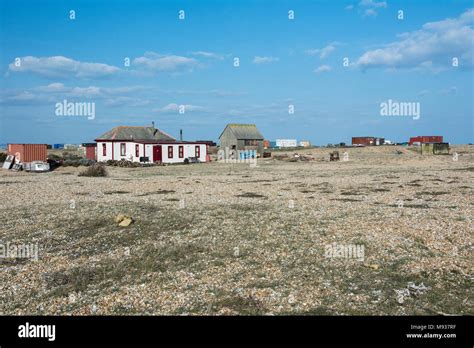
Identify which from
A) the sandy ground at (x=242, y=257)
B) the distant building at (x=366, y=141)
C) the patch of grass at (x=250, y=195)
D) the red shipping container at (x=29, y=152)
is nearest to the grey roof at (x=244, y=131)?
the red shipping container at (x=29, y=152)

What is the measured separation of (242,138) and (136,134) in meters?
23.0

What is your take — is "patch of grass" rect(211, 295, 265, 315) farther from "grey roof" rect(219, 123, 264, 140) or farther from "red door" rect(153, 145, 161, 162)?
"grey roof" rect(219, 123, 264, 140)

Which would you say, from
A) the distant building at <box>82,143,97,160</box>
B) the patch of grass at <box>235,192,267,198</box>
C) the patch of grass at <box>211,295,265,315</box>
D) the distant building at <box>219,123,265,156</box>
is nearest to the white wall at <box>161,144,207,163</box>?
the distant building at <box>219,123,265,156</box>

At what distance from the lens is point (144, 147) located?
59.6 metres

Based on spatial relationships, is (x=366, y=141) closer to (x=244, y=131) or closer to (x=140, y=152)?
(x=244, y=131)

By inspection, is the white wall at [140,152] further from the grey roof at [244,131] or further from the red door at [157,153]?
the grey roof at [244,131]

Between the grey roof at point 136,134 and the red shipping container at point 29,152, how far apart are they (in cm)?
1259

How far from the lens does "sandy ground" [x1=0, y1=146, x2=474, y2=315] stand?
10.0 m

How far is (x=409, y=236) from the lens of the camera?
48.3 feet

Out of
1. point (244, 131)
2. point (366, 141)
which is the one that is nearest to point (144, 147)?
point (244, 131)

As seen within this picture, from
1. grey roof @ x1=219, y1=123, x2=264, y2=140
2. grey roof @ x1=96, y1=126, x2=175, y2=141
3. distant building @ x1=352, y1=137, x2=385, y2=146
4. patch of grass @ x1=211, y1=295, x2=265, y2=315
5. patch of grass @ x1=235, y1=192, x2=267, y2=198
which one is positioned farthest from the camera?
distant building @ x1=352, y1=137, x2=385, y2=146

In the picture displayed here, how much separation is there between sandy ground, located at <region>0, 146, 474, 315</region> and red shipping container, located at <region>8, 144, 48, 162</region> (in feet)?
100.0

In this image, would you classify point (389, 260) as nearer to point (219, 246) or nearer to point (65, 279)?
point (219, 246)
